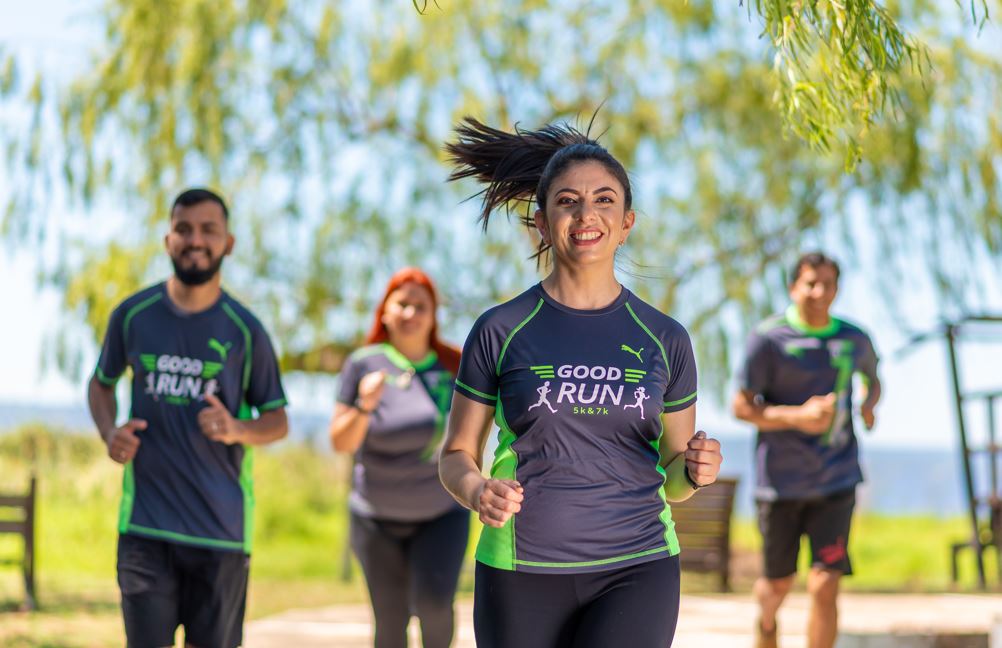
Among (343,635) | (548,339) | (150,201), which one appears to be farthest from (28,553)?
(548,339)

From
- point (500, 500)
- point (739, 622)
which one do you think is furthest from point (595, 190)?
point (739, 622)

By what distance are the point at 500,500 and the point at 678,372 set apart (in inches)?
27.5

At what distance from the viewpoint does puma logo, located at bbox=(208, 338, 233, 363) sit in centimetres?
505

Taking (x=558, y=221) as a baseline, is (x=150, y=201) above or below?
above

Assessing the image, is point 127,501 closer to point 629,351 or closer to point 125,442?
point 125,442

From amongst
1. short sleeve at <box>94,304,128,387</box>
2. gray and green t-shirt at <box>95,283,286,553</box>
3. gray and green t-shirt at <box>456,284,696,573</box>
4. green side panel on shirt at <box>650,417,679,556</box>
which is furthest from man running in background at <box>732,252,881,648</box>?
gray and green t-shirt at <box>456,284,696,573</box>

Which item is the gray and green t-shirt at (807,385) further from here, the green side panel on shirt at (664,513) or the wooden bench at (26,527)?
the wooden bench at (26,527)

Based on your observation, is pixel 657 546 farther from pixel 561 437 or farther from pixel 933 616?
pixel 933 616

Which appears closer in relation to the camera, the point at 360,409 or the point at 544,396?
the point at 544,396

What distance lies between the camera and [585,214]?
3.50m

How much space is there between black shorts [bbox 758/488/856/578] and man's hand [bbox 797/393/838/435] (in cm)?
37

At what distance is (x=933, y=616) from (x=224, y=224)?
23.8 feet

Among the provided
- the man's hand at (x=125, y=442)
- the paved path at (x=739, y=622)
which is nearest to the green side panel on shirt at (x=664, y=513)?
the man's hand at (x=125, y=442)

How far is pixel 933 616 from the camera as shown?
34.1 ft
